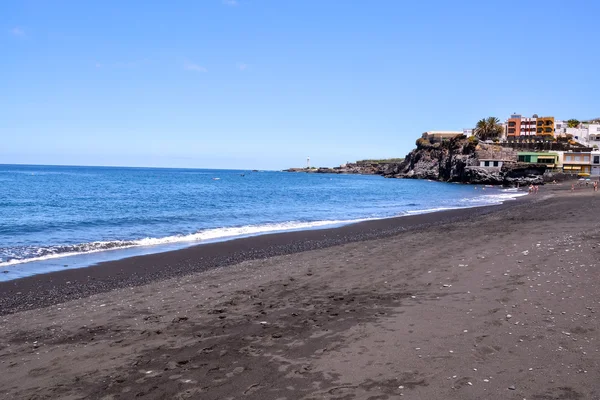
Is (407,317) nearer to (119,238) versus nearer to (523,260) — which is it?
(523,260)

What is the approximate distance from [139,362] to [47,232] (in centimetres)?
2147

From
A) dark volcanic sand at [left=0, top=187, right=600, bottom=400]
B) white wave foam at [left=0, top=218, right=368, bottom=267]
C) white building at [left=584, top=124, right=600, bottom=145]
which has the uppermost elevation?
white building at [left=584, top=124, right=600, bottom=145]

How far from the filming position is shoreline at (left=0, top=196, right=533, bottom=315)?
1212cm

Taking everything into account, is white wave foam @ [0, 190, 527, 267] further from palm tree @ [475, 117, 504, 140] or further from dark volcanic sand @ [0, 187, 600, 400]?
palm tree @ [475, 117, 504, 140]

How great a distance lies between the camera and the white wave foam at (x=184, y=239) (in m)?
18.3

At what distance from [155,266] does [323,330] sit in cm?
976

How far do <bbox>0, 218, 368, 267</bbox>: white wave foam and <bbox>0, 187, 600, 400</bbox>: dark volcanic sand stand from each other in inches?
171

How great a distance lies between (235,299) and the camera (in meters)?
10.5

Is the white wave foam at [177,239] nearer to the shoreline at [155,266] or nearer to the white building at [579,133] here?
the shoreline at [155,266]

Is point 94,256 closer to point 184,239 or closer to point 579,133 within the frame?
point 184,239

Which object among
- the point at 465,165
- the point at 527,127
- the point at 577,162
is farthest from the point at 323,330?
the point at 527,127

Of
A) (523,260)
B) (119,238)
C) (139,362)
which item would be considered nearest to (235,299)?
(139,362)

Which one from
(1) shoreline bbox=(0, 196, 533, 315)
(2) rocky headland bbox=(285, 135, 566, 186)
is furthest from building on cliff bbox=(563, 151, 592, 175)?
(1) shoreline bbox=(0, 196, 533, 315)

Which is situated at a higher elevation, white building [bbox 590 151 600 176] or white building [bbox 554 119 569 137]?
white building [bbox 554 119 569 137]
